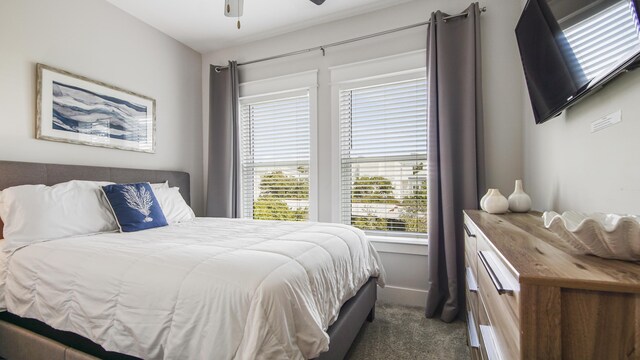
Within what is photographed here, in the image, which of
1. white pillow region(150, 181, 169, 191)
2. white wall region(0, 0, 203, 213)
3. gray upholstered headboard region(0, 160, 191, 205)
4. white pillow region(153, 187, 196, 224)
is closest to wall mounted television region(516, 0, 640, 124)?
white pillow region(153, 187, 196, 224)

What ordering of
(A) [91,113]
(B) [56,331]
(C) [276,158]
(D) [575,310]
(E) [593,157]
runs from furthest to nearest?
(C) [276,158]
(A) [91,113]
(B) [56,331]
(E) [593,157]
(D) [575,310]

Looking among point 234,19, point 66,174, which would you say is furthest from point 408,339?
point 234,19

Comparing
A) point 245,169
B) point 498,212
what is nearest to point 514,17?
point 498,212

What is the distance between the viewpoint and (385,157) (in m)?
2.85

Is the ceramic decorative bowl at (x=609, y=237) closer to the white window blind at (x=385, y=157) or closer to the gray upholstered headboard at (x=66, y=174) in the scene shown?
the white window blind at (x=385, y=157)

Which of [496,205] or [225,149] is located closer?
[496,205]

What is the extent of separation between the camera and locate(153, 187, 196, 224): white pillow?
2.58 meters

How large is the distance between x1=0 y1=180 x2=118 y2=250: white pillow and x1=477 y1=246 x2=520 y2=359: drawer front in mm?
2359

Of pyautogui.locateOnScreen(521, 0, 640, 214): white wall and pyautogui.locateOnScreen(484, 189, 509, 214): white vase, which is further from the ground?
pyautogui.locateOnScreen(521, 0, 640, 214): white wall

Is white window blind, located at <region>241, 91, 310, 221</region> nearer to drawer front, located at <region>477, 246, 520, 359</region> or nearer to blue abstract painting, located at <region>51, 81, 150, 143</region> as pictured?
blue abstract painting, located at <region>51, 81, 150, 143</region>

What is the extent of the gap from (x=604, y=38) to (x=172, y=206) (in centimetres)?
296

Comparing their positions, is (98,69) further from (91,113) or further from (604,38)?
(604,38)

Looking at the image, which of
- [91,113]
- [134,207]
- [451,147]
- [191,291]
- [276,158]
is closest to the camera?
[191,291]

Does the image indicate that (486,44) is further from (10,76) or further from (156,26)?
(10,76)
